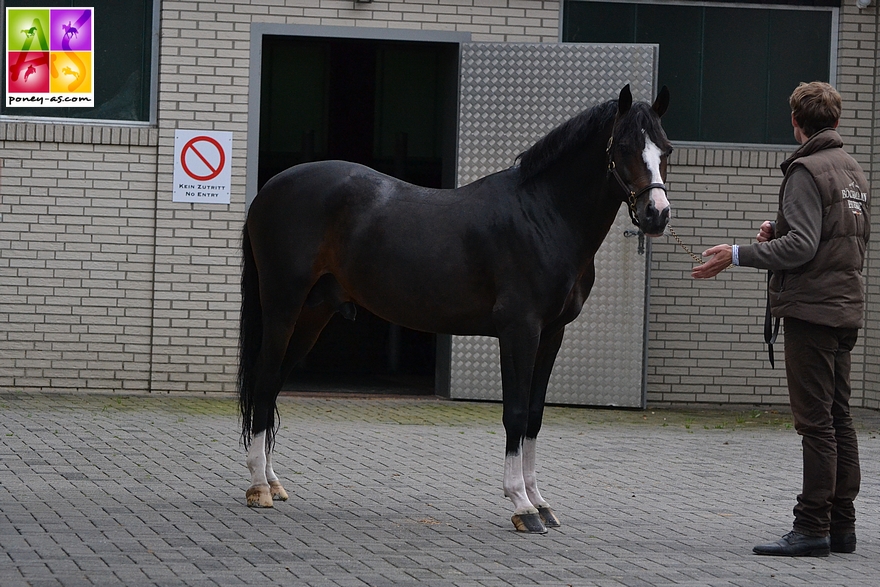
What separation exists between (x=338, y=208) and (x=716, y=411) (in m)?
6.14

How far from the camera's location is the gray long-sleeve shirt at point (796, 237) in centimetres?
581

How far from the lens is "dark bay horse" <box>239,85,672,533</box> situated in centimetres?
640

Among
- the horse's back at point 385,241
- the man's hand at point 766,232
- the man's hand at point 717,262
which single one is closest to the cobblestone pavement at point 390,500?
the horse's back at point 385,241

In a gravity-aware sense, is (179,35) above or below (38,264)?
above

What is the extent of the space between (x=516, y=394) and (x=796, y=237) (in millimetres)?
1617

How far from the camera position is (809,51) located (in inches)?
478

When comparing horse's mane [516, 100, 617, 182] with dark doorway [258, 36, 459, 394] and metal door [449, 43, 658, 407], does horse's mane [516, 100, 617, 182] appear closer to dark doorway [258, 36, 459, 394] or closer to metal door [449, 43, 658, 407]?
metal door [449, 43, 658, 407]

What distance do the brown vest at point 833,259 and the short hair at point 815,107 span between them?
185mm

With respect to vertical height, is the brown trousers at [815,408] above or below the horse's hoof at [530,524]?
above

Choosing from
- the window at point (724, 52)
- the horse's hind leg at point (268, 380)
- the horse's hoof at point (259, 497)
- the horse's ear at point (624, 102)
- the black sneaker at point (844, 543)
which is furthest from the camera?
the window at point (724, 52)

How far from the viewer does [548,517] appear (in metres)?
6.45

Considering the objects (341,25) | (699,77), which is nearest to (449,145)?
(341,25)

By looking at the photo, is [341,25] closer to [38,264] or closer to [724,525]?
[38,264]

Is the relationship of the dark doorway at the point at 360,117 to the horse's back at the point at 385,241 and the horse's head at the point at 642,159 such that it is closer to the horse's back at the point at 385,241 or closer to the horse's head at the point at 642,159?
the horse's back at the point at 385,241
